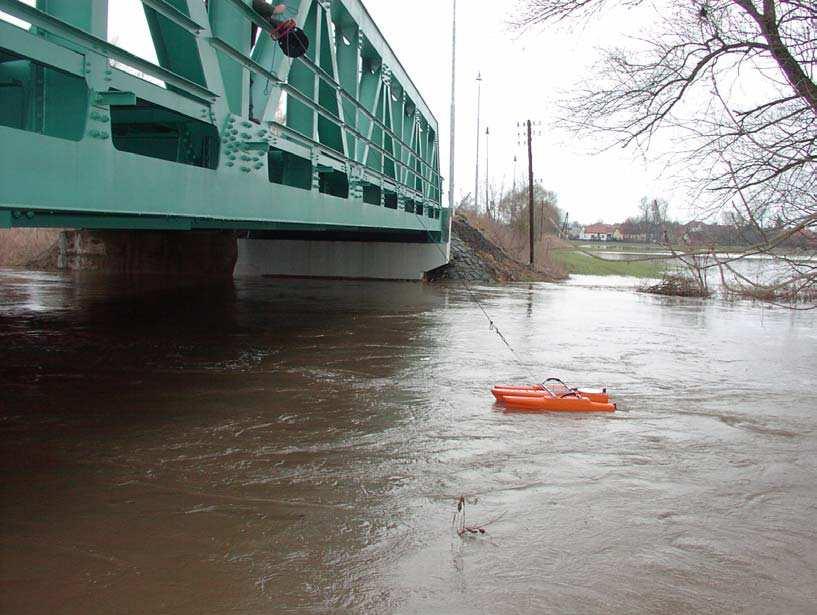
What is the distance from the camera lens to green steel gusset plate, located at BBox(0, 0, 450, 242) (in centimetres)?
461

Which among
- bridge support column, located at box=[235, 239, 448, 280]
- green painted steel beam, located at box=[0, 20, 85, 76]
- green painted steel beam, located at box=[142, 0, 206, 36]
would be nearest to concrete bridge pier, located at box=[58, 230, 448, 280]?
bridge support column, located at box=[235, 239, 448, 280]

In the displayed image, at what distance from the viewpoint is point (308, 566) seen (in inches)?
174

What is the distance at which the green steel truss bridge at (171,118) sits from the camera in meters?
4.61

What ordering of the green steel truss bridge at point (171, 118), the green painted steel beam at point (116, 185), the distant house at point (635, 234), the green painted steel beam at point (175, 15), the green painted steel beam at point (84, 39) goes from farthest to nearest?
the distant house at point (635, 234)
the green painted steel beam at point (175, 15)
the green steel truss bridge at point (171, 118)
the green painted steel beam at point (116, 185)
the green painted steel beam at point (84, 39)

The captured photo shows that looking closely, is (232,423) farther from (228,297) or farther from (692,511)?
(228,297)

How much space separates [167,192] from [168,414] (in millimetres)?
2838

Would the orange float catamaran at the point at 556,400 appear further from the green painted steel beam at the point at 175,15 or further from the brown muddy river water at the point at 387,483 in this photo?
the green painted steel beam at the point at 175,15

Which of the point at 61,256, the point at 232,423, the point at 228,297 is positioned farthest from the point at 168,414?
the point at 61,256

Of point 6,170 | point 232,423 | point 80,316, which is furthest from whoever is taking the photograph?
point 80,316

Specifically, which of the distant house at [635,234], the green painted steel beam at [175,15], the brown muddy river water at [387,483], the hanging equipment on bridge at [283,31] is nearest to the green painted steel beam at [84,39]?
the green painted steel beam at [175,15]

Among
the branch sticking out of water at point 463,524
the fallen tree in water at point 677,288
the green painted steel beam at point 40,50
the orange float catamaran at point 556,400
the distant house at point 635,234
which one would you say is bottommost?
the branch sticking out of water at point 463,524

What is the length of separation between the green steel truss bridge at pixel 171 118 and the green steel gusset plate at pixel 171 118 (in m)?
0.01

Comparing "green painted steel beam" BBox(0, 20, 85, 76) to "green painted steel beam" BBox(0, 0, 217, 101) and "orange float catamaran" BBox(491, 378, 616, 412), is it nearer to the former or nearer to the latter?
"green painted steel beam" BBox(0, 0, 217, 101)

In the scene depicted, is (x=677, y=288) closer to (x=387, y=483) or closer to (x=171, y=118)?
(x=171, y=118)
